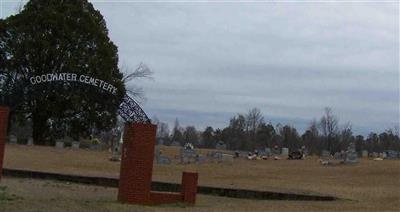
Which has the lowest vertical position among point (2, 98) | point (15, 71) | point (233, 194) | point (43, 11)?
point (233, 194)

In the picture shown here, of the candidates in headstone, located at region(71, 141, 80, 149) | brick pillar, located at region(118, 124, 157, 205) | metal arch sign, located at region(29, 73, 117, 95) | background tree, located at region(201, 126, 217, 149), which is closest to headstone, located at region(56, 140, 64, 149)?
headstone, located at region(71, 141, 80, 149)

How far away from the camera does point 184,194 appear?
19844 millimetres

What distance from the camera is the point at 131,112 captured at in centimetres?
1966

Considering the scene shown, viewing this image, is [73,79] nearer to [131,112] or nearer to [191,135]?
[131,112]

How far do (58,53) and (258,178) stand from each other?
23938mm

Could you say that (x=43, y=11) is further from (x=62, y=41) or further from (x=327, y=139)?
(x=327, y=139)

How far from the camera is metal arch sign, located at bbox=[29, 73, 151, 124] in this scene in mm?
19562

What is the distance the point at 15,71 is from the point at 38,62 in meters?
2.10

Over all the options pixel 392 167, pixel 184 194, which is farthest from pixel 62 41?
pixel 184 194

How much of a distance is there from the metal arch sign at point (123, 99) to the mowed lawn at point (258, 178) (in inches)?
112

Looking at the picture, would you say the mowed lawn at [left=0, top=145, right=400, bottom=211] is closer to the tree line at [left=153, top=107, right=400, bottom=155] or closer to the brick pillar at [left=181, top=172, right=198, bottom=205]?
the brick pillar at [left=181, top=172, right=198, bottom=205]

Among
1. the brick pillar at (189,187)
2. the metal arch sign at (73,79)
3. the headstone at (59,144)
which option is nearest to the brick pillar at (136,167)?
the brick pillar at (189,187)

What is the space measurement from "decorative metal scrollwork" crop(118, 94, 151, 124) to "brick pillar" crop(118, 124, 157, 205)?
0.68m

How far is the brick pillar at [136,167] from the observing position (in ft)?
61.4
